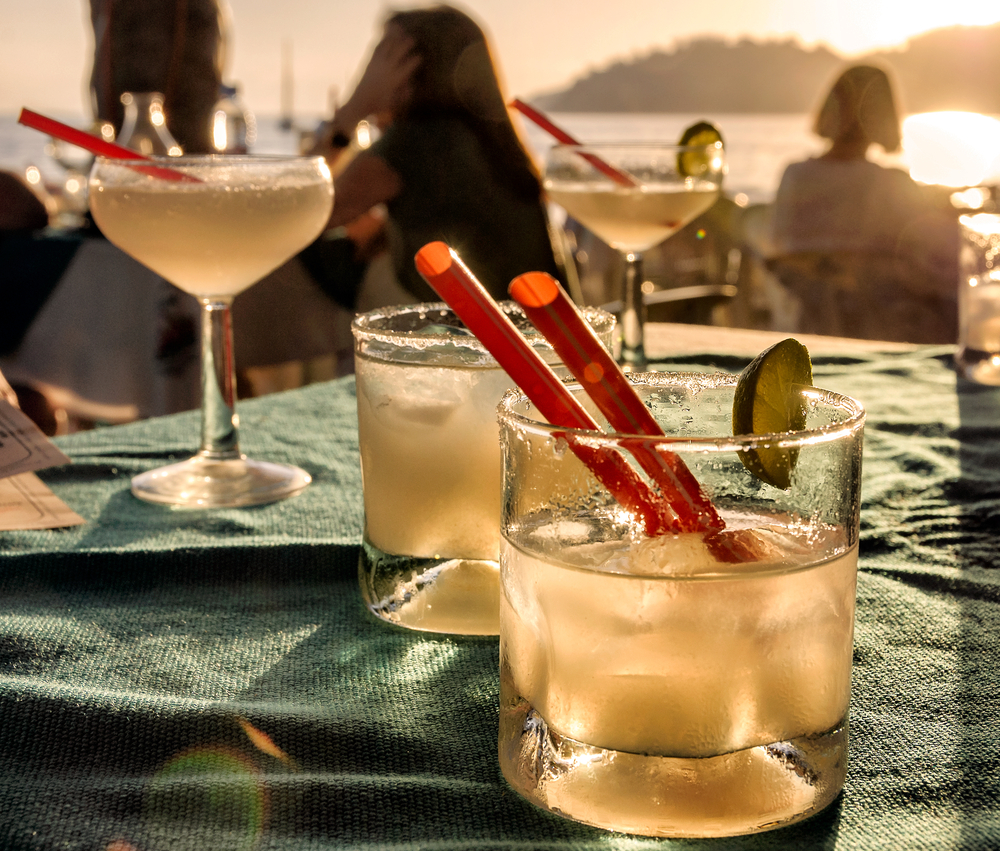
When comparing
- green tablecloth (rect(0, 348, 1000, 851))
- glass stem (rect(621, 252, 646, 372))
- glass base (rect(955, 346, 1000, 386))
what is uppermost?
glass stem (rect(621, 252, 646, 372))

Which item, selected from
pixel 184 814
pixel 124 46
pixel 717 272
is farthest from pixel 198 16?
pixel 717 272

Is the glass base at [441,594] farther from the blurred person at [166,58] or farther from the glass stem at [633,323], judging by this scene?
the blurred person at [166,58]

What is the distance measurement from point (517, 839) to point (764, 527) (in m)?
0.16

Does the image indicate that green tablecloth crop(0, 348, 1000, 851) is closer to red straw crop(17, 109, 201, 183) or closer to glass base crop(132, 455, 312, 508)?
glass base crop(132, 455, 312, 508)

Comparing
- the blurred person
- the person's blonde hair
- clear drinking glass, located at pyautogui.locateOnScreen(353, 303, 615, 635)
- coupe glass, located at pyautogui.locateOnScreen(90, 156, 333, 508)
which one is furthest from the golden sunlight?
clear drinking glass, located at pyautogui.locateOnScreen(353, 303, 615, 635)

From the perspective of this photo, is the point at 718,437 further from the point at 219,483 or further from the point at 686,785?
the point at 219,483

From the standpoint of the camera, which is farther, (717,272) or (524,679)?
(717,272)

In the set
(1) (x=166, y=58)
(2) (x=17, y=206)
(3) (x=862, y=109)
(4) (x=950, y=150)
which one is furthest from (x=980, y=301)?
(4) (x=950, y=150)

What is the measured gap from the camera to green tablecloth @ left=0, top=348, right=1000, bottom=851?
446 millimetres

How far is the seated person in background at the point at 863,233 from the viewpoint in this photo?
157 inches

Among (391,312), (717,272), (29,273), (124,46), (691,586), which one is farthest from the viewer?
(717,272)

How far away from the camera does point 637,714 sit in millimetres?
418

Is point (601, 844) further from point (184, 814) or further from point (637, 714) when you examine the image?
point (184, 814)

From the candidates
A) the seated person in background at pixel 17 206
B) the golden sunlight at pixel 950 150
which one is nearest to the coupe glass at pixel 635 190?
the seated person in background at pixel 17 206
